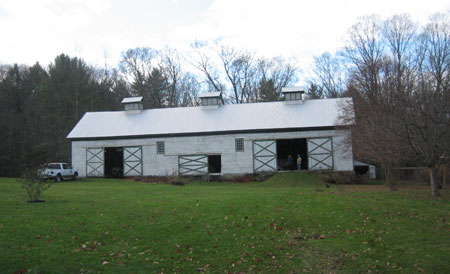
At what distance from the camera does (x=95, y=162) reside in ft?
108

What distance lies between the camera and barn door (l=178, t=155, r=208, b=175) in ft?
102

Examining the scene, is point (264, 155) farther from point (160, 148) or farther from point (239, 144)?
point (160, 148)

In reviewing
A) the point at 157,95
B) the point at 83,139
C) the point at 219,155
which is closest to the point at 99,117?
the point at 83,139

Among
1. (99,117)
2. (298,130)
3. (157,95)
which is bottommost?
(298,130)

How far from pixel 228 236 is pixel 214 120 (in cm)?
2317

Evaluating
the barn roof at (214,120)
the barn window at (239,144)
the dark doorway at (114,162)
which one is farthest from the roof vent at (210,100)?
the dark doorway at (114,162)

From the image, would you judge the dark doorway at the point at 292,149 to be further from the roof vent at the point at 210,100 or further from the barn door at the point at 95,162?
the barn door at the point at 95,162

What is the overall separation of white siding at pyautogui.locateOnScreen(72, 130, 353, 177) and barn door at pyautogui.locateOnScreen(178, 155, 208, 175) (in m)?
0.34

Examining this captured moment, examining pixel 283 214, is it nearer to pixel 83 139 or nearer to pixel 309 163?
pixel 309 163

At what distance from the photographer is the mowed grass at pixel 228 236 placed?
26.6 ft

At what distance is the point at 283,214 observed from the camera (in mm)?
12156

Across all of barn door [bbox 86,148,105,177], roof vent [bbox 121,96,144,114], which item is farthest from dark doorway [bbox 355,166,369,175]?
barn door [bbox 86,148,105,177]

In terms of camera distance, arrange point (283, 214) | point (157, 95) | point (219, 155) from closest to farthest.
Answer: point (283, 214) < point (219, 155) < point (157, 95)

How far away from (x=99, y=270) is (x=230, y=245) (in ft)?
10.2
